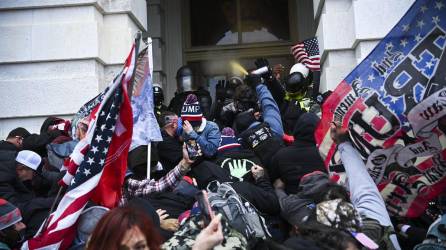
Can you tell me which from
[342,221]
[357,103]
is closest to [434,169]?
[357,103]

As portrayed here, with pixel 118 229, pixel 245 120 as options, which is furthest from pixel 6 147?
pixel 118 229

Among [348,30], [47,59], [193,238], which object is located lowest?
[193,238]

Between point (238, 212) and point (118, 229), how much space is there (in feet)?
3.22

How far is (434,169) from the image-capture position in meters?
4.09

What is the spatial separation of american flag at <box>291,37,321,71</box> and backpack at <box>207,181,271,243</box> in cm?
446

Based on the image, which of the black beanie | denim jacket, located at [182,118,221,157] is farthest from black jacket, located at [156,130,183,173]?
the black beanie

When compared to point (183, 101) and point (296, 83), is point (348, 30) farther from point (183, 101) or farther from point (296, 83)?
point (183, 101)

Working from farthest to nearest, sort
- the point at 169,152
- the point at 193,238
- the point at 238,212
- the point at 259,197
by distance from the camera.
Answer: the point at 169,152 < the point at 259,197 < the point at 238,212 < the point at 193,238

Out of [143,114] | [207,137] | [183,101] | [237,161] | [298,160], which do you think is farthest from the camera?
[183,101]

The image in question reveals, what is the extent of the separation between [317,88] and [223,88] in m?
1.27

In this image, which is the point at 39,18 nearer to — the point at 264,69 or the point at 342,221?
the point at 264,69

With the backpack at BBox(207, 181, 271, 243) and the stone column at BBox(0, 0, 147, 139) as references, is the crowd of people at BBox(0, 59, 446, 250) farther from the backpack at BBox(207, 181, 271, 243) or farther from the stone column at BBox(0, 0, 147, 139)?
the stone column at BBox(0, 0, 147, 139)

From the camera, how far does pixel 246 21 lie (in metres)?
12.9

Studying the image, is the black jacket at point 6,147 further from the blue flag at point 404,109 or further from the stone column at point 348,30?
the stone column at point 348,30
